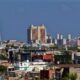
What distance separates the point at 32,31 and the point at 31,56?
3901cm

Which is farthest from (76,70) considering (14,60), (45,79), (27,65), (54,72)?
(14,60)

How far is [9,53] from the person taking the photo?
6550cm

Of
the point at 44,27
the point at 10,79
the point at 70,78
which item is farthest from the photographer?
the point at 44,27

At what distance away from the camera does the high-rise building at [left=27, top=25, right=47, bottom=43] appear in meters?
97.2

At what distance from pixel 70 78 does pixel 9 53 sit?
3724cm

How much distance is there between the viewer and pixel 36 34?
100 meters

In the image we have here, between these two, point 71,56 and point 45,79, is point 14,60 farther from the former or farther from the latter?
point 45,79

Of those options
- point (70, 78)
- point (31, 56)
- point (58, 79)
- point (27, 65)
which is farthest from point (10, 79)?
point (31, 56)

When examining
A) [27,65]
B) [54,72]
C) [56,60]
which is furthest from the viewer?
[56,60]

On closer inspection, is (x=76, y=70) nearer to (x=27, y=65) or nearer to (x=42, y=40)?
(x=27, y=65)

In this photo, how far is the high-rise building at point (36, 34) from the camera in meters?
97.2

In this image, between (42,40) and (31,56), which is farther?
(42,40)

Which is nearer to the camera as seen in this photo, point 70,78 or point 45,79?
point 70,78

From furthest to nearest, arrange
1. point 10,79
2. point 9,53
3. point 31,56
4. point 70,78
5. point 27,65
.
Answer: point 9,53 < point 31,56 < point 27,65 < point 10,79 < point 70,78
